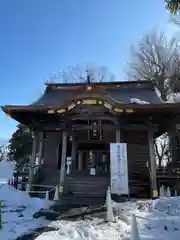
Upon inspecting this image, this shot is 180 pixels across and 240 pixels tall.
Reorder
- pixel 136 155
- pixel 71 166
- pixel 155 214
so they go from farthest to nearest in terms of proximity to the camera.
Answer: pixel 136 155, pixel 71 166, pixel 155 214

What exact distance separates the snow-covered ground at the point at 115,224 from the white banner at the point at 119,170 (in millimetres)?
1637

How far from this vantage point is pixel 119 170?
930 centimetres

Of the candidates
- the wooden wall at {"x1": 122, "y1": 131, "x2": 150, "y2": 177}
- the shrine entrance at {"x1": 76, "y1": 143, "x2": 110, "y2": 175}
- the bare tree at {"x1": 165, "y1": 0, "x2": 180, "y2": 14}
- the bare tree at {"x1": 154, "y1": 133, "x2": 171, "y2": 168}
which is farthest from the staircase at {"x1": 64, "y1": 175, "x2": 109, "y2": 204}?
the bare tree at {"x1": 154, "y1": 133, "x2": 171, "y2": 168}

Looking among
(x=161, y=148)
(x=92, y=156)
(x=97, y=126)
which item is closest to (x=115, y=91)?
(x=97, y=126)

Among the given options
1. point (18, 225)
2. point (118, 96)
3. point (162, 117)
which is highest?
point (118, 96)

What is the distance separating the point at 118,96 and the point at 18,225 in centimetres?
969

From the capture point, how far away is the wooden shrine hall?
10781 millimetres

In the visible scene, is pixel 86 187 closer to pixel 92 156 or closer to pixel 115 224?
pixel 115 224

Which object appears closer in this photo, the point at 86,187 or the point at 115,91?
the point at 86,187

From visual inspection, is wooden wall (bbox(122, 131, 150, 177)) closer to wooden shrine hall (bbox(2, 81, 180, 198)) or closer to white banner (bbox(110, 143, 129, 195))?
wooden shrine hall (bbox(2, 81, 180, 198))

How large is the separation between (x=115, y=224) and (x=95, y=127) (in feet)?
21.9

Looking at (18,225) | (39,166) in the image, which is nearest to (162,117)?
(39,166)

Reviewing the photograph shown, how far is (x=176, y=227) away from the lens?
16.6ft

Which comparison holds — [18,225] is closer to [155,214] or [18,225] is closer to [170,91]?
[155,214]
